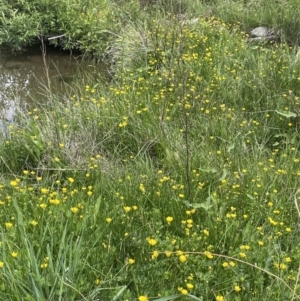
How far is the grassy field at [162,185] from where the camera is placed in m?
2.33

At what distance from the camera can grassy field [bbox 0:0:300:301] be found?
233 centimetres

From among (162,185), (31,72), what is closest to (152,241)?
(162,185)

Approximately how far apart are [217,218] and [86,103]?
2.14 metres

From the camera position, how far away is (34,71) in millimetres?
6629

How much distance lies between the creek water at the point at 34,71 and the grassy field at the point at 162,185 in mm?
907

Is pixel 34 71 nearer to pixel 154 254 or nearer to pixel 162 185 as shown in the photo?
pixel 162 185

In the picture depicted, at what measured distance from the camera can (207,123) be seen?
13.4ft

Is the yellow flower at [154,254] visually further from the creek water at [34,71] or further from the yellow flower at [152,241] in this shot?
the creek water at [34,71]

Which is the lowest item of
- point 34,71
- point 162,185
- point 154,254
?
point 34,71

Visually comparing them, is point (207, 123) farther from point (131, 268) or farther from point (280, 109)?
point (131, 268)

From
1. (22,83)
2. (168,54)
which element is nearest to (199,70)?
(168,54)

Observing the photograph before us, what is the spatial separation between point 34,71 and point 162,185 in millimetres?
4045

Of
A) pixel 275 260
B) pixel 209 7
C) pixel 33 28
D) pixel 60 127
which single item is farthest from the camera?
pixel 209 7

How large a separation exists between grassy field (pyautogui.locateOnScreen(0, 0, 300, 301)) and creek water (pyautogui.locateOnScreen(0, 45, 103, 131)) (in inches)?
35.7
